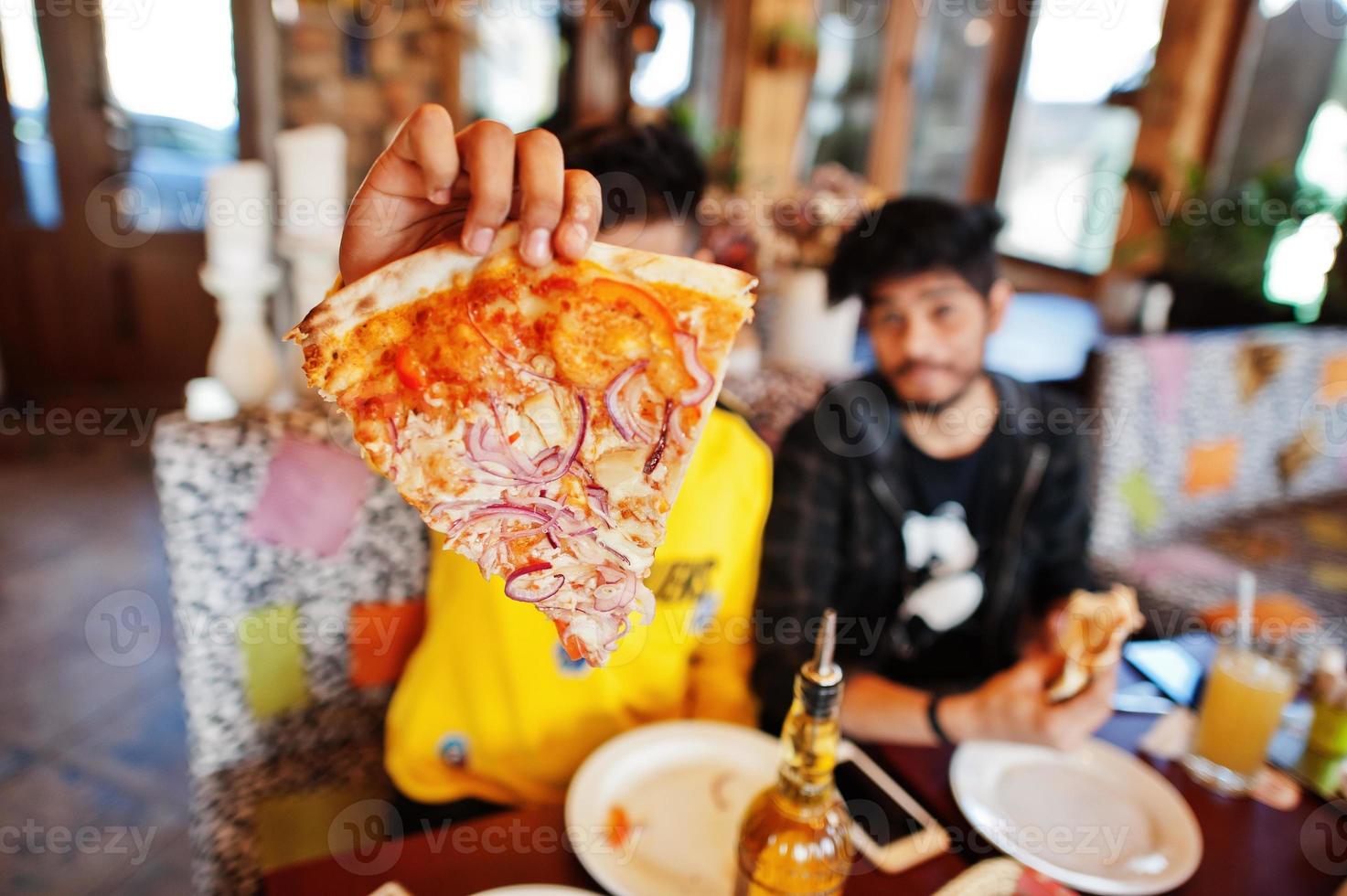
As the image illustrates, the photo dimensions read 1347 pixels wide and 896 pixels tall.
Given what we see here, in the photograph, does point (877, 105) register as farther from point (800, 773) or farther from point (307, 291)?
point (800, 773)

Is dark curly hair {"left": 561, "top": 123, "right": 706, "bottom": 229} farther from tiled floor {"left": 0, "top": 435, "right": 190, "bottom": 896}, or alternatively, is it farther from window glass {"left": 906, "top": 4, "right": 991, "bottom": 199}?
window glass {"left": 906, "top": 4, "right": 991, "bottom": 199}

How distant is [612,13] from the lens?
491 cm

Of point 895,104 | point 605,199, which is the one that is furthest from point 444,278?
point 895,104

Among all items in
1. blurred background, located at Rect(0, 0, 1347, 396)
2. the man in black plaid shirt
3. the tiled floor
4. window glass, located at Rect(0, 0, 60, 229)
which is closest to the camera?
the man in black plaid shirt

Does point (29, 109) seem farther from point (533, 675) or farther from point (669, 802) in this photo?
point (669, 802)

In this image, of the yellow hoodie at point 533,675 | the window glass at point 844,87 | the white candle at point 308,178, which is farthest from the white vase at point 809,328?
the window glass at point 844,87

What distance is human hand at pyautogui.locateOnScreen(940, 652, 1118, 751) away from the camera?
1.24 meters

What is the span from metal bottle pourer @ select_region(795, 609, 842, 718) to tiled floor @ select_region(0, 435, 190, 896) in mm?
2095

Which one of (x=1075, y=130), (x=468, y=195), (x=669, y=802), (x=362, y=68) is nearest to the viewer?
(x=468, y=195)

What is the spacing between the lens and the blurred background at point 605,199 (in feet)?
4.79

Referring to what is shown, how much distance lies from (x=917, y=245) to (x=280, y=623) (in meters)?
1.36

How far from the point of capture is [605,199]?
4.31ft

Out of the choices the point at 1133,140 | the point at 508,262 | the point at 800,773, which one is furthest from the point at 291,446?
the point at 1133,140

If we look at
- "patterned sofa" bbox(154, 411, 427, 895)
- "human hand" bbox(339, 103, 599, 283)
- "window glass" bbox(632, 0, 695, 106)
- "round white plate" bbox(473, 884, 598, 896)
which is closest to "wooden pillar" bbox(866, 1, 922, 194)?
"window glass" bbox(632, 0, 695, 106)
